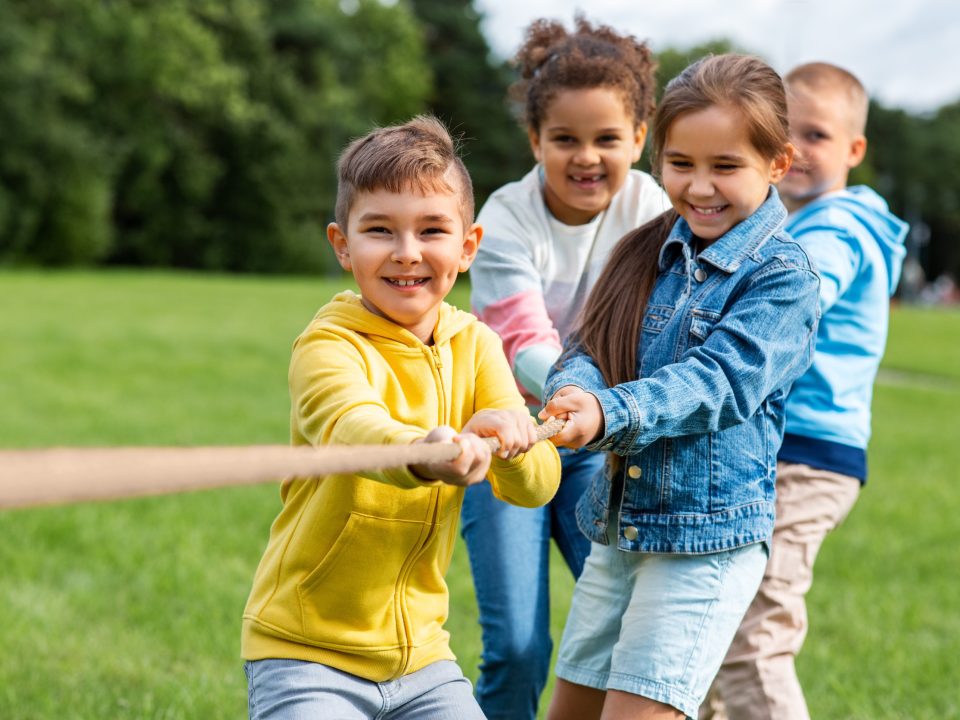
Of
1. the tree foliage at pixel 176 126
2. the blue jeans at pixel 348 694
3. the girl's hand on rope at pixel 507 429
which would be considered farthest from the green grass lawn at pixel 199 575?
the tree foliage at pixel 176 126

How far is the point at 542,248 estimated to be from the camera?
3320mm

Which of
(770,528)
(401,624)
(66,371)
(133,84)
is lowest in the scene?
(66,371)

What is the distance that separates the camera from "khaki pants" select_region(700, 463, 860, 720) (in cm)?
308

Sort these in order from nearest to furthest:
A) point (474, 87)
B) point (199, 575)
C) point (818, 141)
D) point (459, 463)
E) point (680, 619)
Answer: point (459, 463)
point (680, 619)
point (818, 141)
point (199, 575)
point (474, 87)

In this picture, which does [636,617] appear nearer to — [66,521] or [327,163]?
[66,521]

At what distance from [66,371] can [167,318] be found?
5.50m

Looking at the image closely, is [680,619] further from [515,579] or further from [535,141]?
[535,141]

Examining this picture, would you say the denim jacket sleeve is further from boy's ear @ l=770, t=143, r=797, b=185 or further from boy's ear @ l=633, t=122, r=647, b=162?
boy's ear @ l=633, t=122, r=647, b=162

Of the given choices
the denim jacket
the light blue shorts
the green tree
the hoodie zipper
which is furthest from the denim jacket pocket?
the green tree

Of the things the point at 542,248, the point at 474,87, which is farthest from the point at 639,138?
the point at 474,87

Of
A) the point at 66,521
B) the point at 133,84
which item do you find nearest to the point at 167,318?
the point at 66,521

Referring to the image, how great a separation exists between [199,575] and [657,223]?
10.9 ft

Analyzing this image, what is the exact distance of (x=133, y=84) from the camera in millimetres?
41844

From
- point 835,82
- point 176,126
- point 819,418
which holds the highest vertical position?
point 176,126
